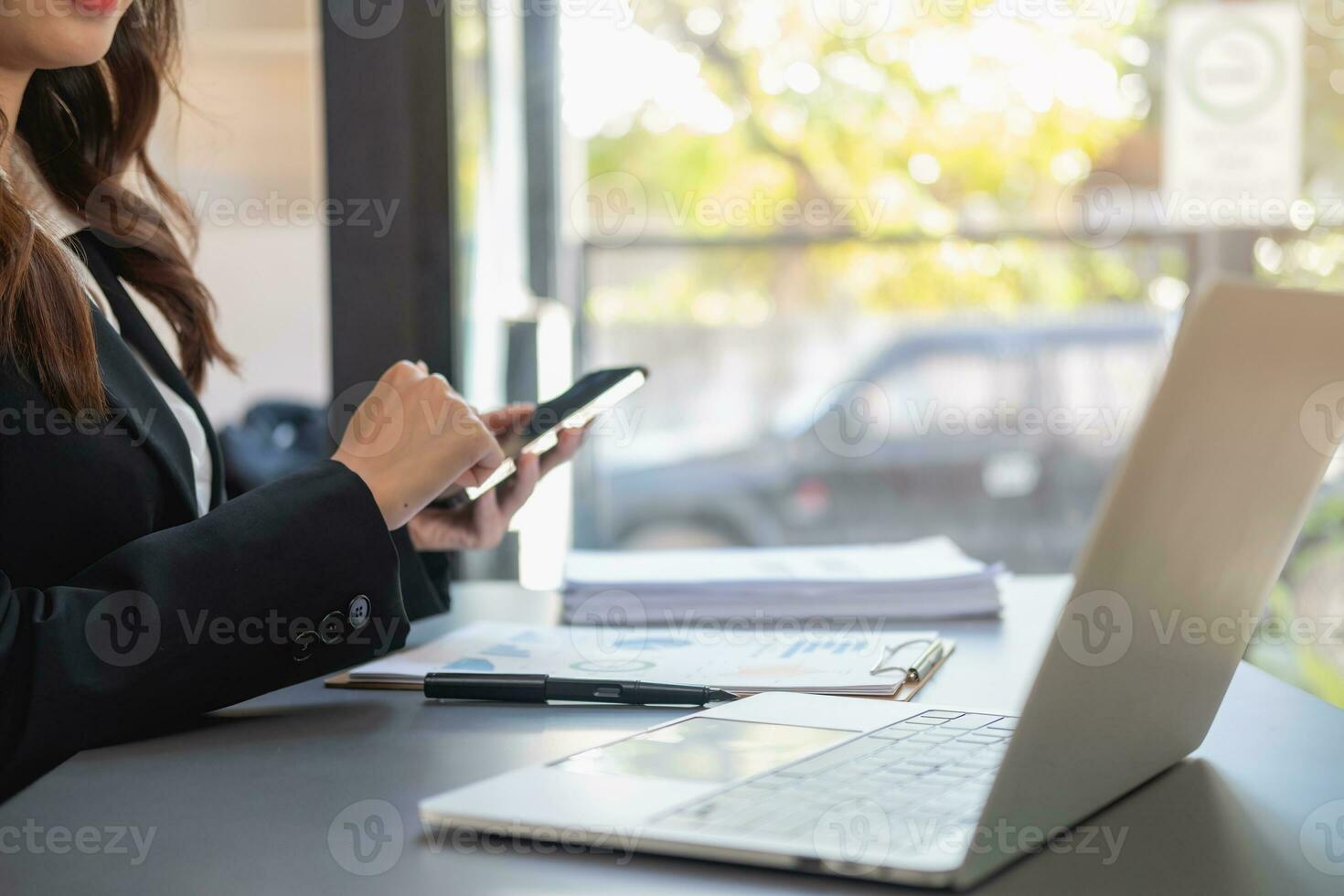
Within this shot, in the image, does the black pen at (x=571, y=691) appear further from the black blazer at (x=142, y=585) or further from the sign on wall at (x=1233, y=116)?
the sign on wall at (x=1233, y=116)

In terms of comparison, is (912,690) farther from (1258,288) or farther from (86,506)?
(86,506)

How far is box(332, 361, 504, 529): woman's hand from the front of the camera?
795mm

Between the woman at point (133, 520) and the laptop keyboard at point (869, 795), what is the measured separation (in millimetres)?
326

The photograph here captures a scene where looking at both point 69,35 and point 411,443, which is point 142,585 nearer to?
point 411,443

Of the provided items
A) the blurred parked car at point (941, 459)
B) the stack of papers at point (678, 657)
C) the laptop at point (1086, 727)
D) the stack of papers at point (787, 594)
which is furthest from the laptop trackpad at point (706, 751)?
the blurred parked car at point (941, 459)

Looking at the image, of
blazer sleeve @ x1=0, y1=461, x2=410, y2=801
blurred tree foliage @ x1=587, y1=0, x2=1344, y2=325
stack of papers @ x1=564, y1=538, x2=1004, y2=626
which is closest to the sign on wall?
blurred tree foliage @ x1=587, y1=0, x2=1344, y2=325

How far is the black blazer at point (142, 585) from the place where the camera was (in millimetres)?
661

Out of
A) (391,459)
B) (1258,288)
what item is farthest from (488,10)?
(1258,288)

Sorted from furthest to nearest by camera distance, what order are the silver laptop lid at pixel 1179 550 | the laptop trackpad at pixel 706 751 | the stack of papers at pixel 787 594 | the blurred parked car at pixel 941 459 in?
the blurred parked car at pixel 941 459 < the stack of papers at pixel 787 594 < the laptop trackpad at pixel 706 751 < the silver laptop lid at pixel 1179 550

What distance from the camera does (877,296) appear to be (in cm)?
411

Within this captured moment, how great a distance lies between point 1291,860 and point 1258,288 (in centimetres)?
22

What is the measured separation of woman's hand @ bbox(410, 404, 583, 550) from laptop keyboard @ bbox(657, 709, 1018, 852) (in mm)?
519

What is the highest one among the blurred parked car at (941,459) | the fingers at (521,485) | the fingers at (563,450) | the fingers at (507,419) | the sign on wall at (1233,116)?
the sign on wall at (1233,116)

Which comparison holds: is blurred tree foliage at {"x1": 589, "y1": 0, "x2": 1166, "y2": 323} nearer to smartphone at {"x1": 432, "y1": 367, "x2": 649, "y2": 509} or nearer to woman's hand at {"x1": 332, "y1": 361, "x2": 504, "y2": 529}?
smartphone at {"x1": 432, "y1": 367, "x2": 649, "y2": 509}
